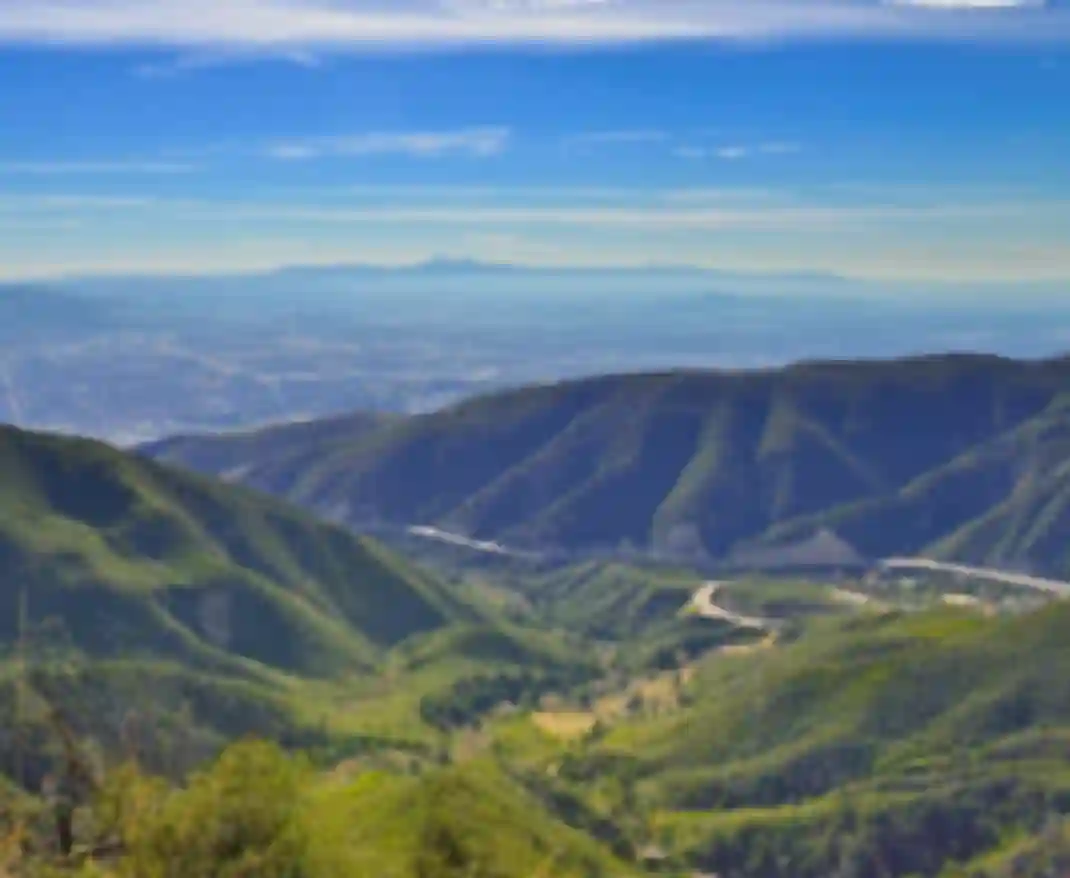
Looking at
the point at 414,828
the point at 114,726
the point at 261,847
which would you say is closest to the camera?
the point at 261,847

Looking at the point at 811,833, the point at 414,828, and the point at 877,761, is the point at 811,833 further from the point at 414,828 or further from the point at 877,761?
the point at 414,828

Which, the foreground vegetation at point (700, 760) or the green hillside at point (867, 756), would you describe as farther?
the green hillside at point (867, 756)

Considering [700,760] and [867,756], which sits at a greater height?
[867,756]

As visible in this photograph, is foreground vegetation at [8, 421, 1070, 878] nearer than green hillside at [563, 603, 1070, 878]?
Yes

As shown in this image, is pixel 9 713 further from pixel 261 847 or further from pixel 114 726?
pixel 261 847

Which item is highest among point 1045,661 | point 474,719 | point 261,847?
→ point 261,847

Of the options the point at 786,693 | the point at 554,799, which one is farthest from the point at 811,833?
the point at 786,693

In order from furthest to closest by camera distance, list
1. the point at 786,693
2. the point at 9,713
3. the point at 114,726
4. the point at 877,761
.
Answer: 1. the point at 786,693
2. the point at 877,761
3. the point at 114,726
4. the point at 9,713

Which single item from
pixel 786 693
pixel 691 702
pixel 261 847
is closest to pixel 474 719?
pixel 691 702

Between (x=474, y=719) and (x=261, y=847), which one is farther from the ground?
(x=261, y=847)

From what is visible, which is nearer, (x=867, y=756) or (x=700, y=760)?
(x=867, y=756)

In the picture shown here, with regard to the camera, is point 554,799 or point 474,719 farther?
point 474,719
